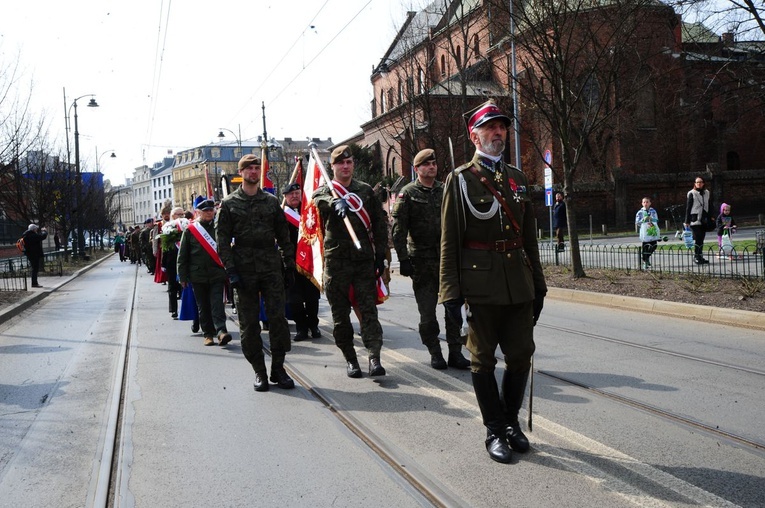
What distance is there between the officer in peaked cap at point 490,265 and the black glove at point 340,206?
2038 mm

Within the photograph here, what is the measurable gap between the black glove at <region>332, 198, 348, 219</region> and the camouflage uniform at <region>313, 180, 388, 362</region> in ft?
0.26

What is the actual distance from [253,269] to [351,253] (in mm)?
915

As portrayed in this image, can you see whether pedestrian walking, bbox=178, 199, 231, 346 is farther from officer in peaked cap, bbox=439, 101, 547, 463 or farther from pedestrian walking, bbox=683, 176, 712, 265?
pedestrian walking, bbox=683, 176, 712, 265

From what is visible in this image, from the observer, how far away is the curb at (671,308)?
9344mm

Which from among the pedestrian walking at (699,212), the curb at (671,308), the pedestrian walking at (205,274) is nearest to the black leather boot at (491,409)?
the pedestrian walking at (205,274)

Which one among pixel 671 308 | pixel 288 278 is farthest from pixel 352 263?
pixel 671 308

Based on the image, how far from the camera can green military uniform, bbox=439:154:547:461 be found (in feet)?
14.3

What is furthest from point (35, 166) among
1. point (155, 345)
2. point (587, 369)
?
point (587, 369)

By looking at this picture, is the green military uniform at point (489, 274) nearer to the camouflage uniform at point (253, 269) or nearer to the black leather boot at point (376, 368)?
the black leather boot at point (376, 368)

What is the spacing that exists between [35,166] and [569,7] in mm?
28744

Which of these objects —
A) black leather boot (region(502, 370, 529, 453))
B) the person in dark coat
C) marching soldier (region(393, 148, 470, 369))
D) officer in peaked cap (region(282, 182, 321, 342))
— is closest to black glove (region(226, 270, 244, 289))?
marching soldier (region(393, 148, 470, 369))

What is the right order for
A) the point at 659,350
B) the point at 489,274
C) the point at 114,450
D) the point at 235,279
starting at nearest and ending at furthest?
the point at 489,274
the point at 114,450
the point at 235,279
the point at 659,350

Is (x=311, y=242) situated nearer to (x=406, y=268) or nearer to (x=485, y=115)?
(x=406, y=268)

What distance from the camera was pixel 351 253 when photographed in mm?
6586
